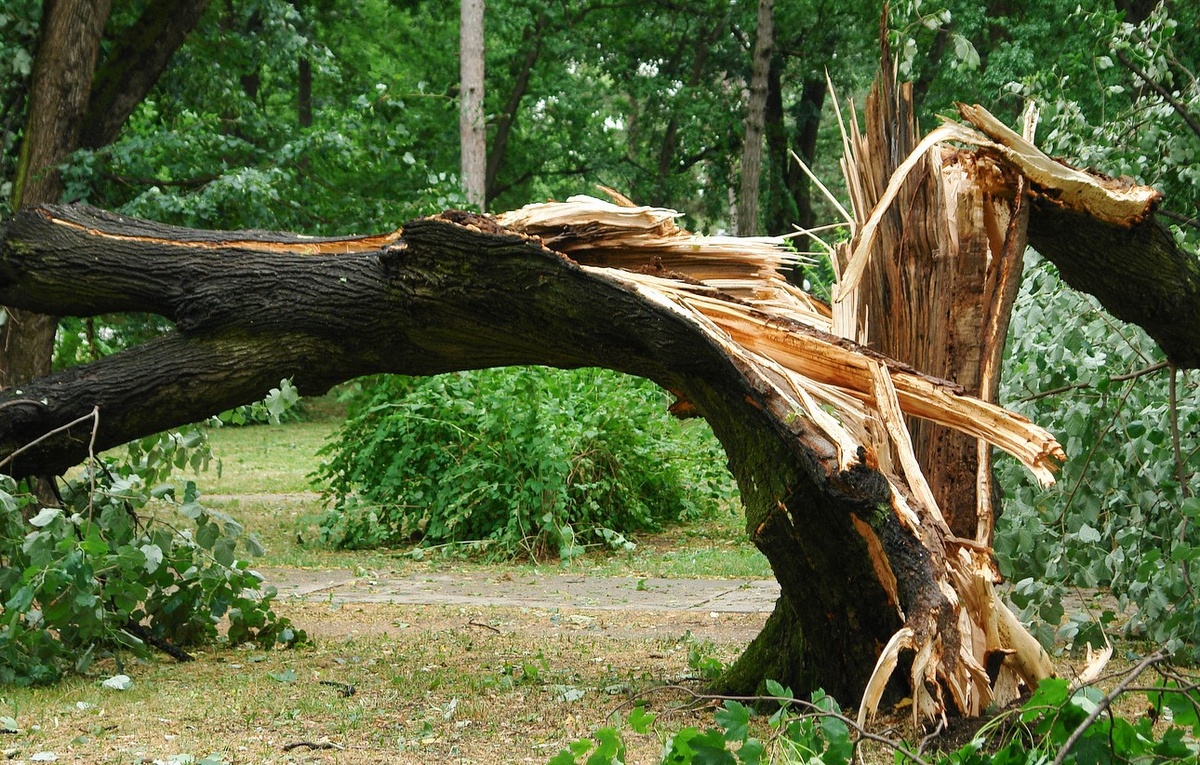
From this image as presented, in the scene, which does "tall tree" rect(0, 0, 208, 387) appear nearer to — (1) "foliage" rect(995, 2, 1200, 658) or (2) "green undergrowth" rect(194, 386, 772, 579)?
(2) "green undergrowth" rect(194, 386, 772, 579)

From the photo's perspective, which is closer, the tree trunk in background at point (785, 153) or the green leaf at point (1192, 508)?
the green leaf at point (1192, 508)

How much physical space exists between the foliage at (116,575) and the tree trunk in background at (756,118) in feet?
44.3

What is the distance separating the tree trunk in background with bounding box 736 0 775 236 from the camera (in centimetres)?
1789

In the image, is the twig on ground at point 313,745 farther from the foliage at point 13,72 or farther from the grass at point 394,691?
the foliage at point 13,72

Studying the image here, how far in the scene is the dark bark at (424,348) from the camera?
3.36m

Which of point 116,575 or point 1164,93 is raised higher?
point 1164,93

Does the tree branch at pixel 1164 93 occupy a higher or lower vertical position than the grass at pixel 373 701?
higher

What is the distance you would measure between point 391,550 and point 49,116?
3772 millimetres

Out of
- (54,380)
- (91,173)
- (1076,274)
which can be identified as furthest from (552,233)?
(91,173)

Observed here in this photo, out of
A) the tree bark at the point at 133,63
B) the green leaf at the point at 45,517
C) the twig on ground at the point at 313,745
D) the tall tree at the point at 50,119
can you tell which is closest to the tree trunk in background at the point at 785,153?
the tree bark at the point at 133,63

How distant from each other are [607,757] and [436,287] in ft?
6.61

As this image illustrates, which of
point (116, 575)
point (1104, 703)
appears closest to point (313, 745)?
point (116, 575)

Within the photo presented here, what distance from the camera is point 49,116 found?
27.0 ft

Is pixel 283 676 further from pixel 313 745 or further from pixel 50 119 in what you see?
pixel 50 119
